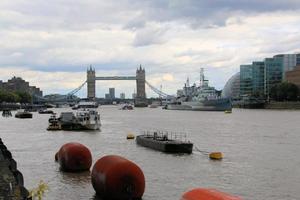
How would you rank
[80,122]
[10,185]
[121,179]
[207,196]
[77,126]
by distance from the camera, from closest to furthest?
[207,196] < [10,185] < [121,179] < [77,126] < [80,122]

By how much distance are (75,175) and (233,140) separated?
137 ft

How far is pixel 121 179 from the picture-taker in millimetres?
29078

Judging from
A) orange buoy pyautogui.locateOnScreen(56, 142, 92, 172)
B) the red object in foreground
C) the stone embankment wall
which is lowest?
orange buoy pyautogui.locateOnScreen(56, 142, 92, 172)

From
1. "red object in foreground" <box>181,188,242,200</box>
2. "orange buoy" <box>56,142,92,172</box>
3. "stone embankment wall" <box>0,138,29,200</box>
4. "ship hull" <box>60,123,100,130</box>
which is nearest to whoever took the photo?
"red object in foreground" <box>181,188,242,200</box>

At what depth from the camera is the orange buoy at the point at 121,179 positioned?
28984mm

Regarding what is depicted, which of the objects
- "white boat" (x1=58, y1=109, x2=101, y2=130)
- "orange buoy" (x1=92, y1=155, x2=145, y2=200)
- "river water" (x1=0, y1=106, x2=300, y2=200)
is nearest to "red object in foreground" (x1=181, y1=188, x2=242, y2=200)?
"orange buoy" (x1=92, y1=155, x2=145, y2=200)

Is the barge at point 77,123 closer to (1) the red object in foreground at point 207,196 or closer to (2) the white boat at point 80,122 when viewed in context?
(2) the white boat at point 80,122

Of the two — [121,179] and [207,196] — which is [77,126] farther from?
[207,196]

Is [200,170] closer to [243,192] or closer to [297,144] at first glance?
[243,192]

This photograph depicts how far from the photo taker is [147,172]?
147 ft

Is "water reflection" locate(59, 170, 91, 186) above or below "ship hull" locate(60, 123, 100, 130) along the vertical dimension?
below

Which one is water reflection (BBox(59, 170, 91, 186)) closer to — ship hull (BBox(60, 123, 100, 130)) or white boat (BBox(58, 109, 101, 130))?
ship hull (BBox(60, 123, 100, 130))

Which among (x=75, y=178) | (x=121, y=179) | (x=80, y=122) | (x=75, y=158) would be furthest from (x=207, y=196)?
(x=80, y=122)

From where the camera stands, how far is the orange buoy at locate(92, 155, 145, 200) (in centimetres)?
2898
